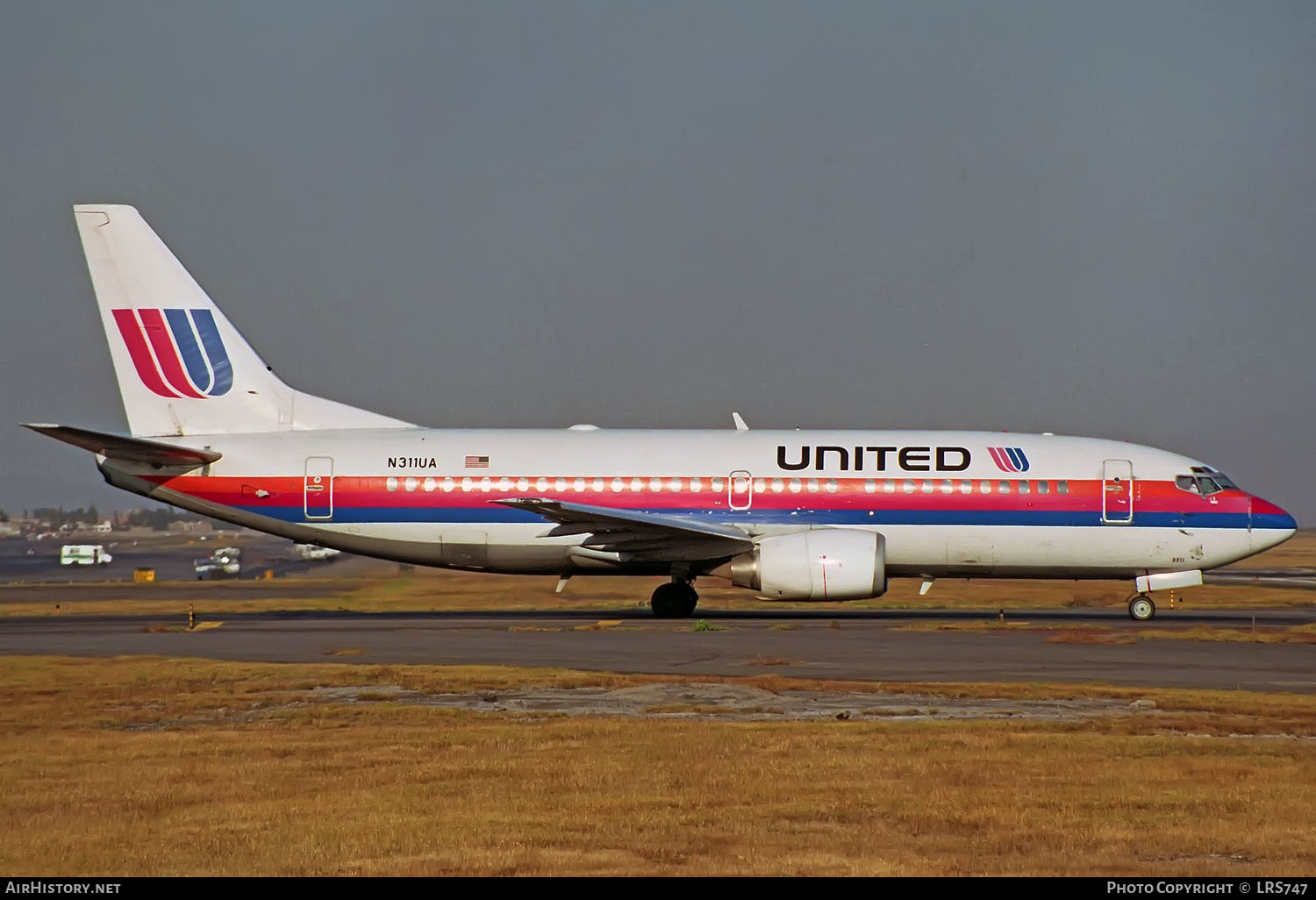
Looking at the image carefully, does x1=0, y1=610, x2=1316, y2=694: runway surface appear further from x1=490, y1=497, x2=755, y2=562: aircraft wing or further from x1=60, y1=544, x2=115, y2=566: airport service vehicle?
x1=60, y1=544, x2=115, y2=566: airport service vehicle

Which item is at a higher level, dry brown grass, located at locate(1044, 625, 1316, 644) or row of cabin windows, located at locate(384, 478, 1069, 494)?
row of cabin windows, located at locate(384, 478, 1069, 494)

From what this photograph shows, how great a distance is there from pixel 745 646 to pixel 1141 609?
1144 cm

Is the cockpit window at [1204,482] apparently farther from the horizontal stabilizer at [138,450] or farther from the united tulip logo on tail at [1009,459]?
the horizontal stabilizer at [138,450]

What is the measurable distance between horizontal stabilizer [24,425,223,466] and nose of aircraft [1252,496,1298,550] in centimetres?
2294

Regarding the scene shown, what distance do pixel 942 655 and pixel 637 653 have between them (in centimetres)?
478

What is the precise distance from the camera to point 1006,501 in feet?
103

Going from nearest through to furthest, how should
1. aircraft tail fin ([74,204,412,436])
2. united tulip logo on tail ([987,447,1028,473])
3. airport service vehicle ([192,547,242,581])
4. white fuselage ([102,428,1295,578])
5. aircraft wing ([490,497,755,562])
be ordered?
aircraft wing ([490,497,755,562]) → white fuselage ([102,428,1295,578]) → united tulip logo on tail ([987,447,1028,473]) → aircraft tail fin ([74,204,412,436]) → airport service vehicle ([192,547,242,581])

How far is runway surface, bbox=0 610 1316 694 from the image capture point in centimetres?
2047

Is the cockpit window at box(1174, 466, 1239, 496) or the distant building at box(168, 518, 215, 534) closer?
the cockpit window at box(1174, 466, 1239, 496)

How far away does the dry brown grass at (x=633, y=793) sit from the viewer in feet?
31.0

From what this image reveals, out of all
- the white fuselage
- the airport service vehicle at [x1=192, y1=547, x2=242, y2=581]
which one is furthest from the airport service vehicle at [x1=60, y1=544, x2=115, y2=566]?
the white fuselage
